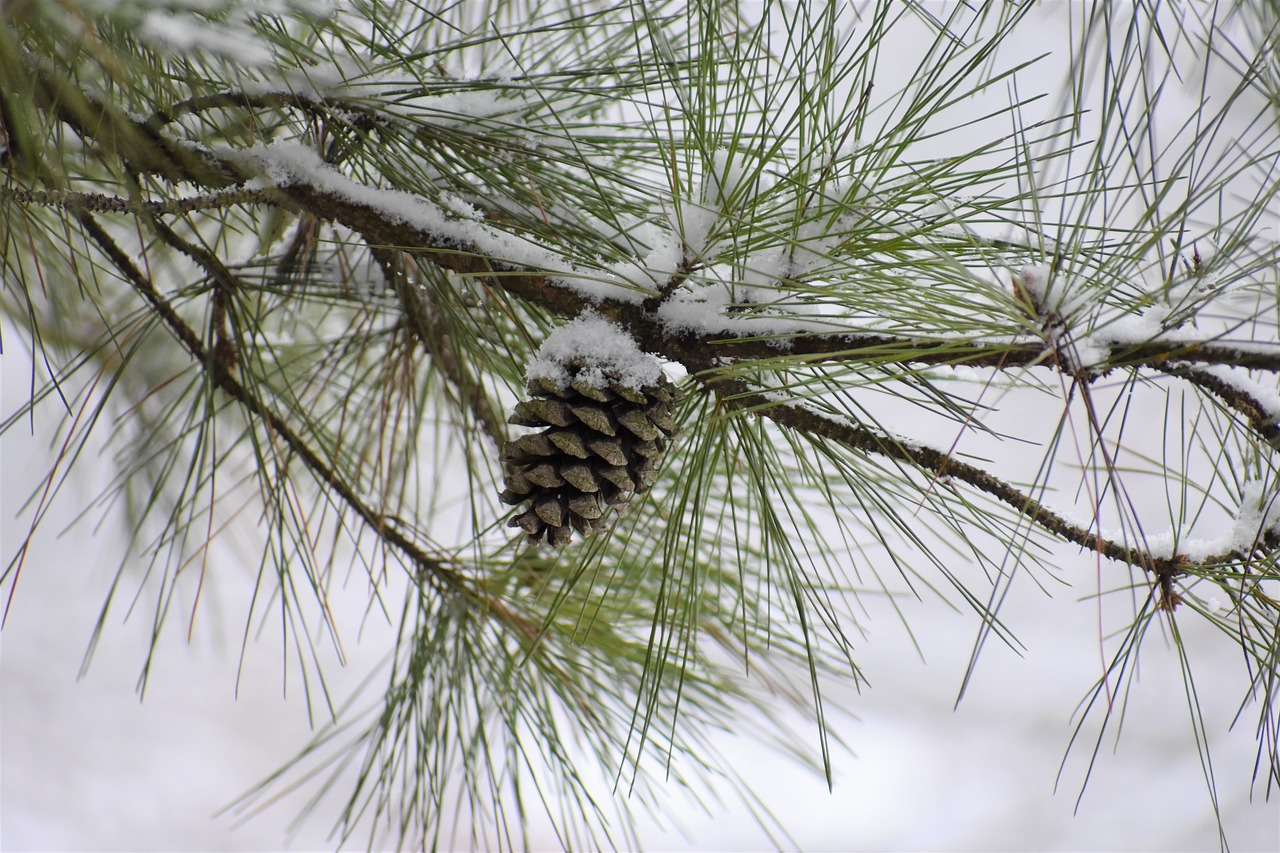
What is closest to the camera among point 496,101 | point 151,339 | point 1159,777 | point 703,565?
point 496,101

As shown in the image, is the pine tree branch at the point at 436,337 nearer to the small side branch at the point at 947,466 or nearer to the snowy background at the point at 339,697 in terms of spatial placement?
the small side branch at the point at 947,466

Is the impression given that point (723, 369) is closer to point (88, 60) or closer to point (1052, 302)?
point (1052, 302)

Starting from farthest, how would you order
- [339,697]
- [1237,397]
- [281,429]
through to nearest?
[339,697]
[281,429]
[1237,397]

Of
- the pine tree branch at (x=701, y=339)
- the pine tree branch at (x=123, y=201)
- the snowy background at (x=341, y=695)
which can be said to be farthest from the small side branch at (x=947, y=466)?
the snowy background at (x=341, y=695)

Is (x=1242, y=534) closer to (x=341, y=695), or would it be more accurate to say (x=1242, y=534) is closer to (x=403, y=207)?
(x=403, y=207)

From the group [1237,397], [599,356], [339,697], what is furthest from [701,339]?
[339,697]

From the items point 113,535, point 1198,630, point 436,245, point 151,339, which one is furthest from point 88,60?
point 1198,630

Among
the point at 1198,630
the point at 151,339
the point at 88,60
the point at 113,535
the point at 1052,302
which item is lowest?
the point at 1052,302
